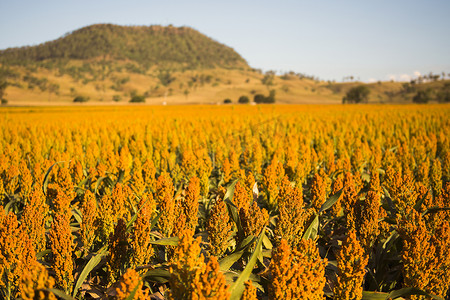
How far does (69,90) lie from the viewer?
137 meters

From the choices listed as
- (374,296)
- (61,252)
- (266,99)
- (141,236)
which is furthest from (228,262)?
(266,99)

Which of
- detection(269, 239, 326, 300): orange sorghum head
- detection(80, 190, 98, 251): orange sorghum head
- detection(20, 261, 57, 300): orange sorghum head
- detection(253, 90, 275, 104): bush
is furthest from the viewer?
detection(253, 90, 275, 104): bush

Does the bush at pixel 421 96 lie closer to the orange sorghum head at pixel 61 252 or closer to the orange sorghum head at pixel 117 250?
the orange sorghum head at pixel 117 250

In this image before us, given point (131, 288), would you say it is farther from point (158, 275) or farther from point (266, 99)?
point (266, 99)

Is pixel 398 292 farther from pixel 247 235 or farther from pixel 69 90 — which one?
pixel 69 90

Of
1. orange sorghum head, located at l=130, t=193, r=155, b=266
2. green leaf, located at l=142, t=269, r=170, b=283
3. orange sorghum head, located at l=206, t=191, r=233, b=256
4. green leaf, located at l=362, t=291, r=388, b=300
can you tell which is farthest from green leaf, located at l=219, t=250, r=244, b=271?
green leaf, located at l=362, t=291, r=388, b=300

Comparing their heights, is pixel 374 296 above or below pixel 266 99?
below

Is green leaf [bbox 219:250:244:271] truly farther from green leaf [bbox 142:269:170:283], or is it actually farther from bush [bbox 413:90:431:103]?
bush [bbox 413:90:431:103]

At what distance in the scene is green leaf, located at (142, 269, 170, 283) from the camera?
6.71 feet

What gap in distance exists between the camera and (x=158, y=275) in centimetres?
208

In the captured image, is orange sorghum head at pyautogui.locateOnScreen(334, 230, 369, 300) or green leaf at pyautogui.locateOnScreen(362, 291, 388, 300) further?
green leaf at pyautogui.locateOnScreen(362, 291, 388, 300)

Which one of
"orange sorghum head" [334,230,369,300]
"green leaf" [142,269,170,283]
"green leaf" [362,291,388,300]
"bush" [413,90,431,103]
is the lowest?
"green leaf" [362,291,388,300]

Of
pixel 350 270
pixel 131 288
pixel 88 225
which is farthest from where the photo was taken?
pixel 88 225

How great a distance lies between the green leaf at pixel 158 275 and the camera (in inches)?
80.5
